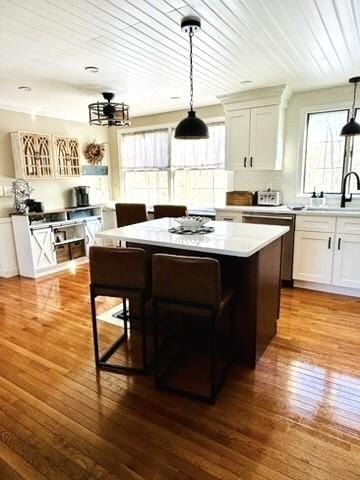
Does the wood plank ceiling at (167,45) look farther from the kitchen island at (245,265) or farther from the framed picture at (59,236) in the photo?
the framed picture at (59,236)

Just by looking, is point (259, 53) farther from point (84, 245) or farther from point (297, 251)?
point (84, 245)

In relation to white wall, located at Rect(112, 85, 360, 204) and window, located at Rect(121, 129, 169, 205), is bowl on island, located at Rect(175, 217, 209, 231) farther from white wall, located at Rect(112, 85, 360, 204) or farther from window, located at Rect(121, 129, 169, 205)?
window, located at Rect(121, 129, 169, 205)

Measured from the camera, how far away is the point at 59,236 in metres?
4.98

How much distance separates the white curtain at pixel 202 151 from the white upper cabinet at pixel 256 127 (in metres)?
0.49

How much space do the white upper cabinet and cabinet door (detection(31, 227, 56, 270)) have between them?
9.48 ft

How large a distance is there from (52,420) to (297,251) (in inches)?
122

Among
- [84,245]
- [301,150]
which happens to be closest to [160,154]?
[84,245]

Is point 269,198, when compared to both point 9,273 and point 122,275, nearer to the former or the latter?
point 122,275

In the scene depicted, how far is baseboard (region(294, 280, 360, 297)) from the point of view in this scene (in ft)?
12.2

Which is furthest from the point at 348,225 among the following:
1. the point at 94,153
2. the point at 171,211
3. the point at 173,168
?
the point at 94,153

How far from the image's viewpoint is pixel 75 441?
5.63 ft

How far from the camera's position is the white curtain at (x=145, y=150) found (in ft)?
18.1

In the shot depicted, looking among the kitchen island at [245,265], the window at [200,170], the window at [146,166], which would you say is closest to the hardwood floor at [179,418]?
the kitchen island at [245,265]

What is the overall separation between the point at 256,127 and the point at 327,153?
3.23ft
